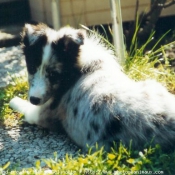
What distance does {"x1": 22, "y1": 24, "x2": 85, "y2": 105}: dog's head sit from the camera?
4.75 m

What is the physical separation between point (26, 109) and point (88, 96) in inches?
45.4

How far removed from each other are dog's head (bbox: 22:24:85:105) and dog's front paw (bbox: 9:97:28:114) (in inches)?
31.5

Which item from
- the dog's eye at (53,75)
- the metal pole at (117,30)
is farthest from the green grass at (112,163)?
the metal pole at (117,30)

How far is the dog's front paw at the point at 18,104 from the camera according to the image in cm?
562

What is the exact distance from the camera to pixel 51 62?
474 cm

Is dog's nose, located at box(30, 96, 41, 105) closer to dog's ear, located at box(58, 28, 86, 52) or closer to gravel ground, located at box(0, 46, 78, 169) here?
gravel ground, located at box(0, 46, 78, 169)

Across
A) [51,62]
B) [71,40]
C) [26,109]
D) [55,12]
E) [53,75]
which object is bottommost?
[26,109]

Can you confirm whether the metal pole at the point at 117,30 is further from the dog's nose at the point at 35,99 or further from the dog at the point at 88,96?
the dog's nose at the point at 35,99

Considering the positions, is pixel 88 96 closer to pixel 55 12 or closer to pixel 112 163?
pixel 112 163

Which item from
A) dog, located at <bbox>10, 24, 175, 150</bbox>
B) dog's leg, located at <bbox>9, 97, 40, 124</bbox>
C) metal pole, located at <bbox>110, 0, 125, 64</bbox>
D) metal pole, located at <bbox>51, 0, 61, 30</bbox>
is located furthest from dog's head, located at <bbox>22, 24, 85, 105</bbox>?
metal pole, located at <bbox>51, 0, 61, 30</bbox>

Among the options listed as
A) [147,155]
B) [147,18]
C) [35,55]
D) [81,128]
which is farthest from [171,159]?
[147,18]

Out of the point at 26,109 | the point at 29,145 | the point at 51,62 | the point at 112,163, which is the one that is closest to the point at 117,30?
the point at 26,109

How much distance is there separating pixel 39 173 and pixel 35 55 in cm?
131

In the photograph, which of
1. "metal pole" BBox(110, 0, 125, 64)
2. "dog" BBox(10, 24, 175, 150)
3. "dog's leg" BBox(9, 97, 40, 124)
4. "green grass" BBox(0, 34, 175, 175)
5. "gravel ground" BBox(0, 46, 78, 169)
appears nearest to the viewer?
"green grass" BBox(0, 34, 175, 175)
